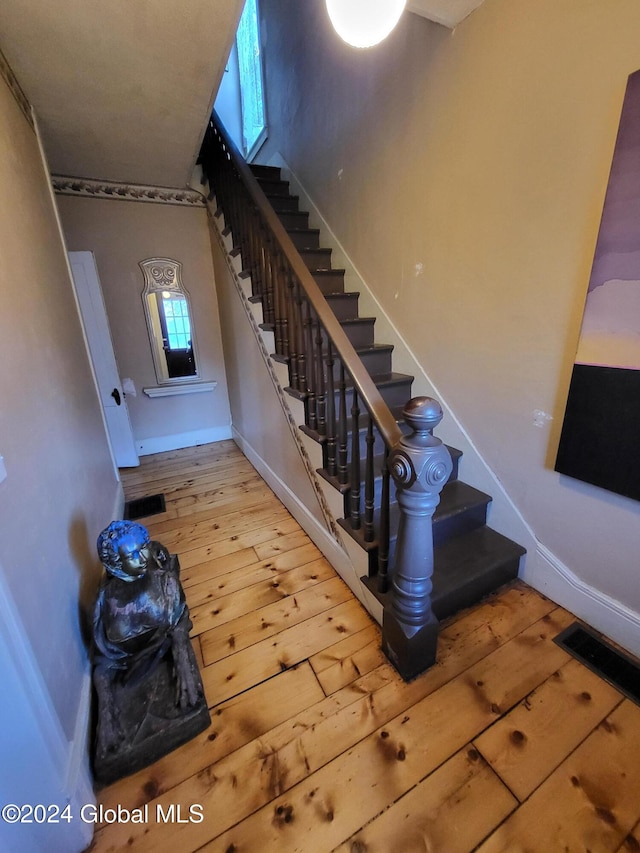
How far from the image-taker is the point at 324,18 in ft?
8.39

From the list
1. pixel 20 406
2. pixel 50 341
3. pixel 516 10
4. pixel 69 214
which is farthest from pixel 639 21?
pixel 69 214

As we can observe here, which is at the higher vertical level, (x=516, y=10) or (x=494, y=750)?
A: (x=516, y=10)

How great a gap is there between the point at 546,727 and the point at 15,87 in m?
3.41

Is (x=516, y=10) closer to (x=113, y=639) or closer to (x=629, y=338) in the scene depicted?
(x=629, y=338)

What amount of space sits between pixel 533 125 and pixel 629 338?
96 centimetres

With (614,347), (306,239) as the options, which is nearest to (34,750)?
(614,347)

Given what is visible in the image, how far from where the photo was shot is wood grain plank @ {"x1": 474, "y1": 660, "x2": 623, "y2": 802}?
1055mm

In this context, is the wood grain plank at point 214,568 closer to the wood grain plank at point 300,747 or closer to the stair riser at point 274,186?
the wood grain plank at point 300,747

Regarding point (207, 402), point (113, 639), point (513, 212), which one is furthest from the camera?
point (207, 402)

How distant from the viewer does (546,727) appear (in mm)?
1157

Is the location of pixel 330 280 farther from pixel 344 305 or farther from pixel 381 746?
pixel 381 746

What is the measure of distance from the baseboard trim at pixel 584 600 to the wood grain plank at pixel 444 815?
80 cm

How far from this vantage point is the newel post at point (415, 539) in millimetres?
1064

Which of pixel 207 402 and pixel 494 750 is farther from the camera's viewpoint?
pixel 207 402
